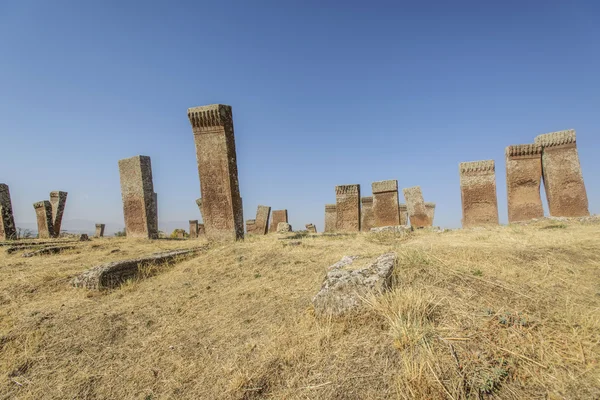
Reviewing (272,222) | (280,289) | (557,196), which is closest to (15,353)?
(280,289)

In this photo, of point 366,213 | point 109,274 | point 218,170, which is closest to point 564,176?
point 366,213

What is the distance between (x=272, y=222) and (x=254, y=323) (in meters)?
16.4

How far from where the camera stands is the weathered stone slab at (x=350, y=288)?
9.80 feet

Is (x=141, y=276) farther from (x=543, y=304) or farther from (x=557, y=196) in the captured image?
(x=557, y=196)

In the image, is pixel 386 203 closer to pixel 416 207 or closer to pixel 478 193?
pixel 416 207

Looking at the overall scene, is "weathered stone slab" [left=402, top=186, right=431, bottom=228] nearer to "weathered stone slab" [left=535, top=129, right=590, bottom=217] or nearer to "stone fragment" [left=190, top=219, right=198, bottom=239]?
"weathered stone slab" [left=535, top=129, right=590, bottom=217]

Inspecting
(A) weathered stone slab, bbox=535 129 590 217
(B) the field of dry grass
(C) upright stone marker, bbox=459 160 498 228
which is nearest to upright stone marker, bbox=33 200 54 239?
(B) the field of dry grass

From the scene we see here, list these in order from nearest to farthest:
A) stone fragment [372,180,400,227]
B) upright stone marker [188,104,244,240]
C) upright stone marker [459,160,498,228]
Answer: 1. upright stone marker [188,104,244,240]
2. upright stone marker [459,160,498,228]
3. stone fragment [372,180,400,227]

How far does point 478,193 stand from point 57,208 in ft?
54.5

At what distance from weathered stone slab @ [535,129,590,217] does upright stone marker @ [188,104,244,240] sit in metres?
9.43

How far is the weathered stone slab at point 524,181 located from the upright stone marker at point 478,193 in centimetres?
45

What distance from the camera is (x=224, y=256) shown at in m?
6.38

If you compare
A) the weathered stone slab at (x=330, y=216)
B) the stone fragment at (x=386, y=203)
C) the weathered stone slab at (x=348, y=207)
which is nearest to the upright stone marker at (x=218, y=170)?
the weathered stone slab at (x=348, y=207)

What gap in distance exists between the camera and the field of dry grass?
7.13 ft
